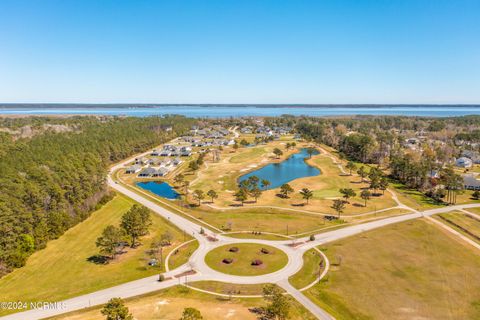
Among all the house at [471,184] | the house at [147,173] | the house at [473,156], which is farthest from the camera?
the house at [473,156]

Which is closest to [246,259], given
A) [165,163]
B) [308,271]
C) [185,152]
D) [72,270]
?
[308,271]

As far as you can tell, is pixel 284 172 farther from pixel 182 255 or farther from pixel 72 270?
pixel 72 270

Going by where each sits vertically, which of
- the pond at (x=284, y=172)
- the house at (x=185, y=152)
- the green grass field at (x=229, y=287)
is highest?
the house at (x=185, y=152)

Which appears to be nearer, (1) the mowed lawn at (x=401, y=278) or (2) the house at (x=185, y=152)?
(1) the mowed lawn at (x=401, y=278)

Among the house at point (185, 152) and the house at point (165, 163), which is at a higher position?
the house at point (185, 152)

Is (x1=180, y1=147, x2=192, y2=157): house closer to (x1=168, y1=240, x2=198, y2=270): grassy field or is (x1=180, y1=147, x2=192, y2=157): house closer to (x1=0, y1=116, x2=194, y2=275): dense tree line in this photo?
(x1=0, y1=116, x2=194, y2=275): dense tree line

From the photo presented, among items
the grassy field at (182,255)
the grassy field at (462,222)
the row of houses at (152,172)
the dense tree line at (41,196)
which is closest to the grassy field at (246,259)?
the grassy field at (182,255)

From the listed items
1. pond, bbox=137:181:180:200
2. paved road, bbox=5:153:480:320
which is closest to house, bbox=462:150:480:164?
paved road, bbox=5:153:480:320

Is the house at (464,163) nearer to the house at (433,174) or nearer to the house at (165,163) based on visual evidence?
the house at (433,174)
